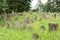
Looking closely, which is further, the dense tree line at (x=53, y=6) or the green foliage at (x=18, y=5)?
the dense tree line at (x=53, y=6)

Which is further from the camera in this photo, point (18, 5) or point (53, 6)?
point (53, 6)

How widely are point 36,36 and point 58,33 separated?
1.57 metres

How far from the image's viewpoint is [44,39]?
13.2m

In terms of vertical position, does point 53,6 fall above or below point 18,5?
above

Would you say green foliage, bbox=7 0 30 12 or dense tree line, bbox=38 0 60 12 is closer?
green foliage, bbox=7 0 30 12

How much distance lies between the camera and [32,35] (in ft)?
44.5

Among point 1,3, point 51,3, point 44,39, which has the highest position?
point 51,3

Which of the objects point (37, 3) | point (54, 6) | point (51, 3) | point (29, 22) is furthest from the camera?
point (37, 3)

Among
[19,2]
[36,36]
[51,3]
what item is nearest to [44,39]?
[36,36]

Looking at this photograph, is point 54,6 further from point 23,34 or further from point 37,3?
point 23,34

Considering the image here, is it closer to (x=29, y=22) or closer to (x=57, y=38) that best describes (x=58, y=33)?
(x=57, y=38)

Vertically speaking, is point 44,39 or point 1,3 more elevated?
point 1,3

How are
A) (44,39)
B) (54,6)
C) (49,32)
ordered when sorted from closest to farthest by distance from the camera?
(44,39) → (49,32) → (54,6)

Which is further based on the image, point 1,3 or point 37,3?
point 37,3
